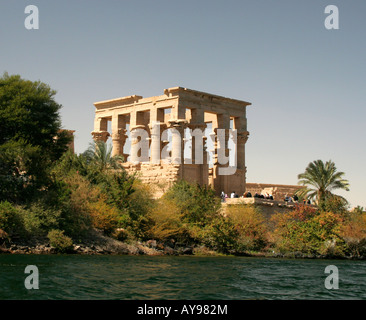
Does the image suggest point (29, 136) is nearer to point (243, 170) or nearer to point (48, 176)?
point (48, 176)

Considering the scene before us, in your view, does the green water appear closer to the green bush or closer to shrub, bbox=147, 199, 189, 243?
the green bush

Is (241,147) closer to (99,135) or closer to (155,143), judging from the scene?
(155,143)

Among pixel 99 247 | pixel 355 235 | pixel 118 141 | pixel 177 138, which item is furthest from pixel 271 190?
pixel 99 247

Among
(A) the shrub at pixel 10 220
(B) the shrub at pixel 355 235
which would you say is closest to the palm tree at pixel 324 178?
(B) the shrub at pixel 355 235

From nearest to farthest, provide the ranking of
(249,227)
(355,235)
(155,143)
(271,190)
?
1. (249,227)
2. (355,235)
3. (155,143)
4. (271,190)

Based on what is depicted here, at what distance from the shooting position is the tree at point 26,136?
2692 cm

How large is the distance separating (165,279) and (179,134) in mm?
19535

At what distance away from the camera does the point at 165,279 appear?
17062 millimetres

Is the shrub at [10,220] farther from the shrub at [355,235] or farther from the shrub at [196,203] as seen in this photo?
the shrub at [355,235]

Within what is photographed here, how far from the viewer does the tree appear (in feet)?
88.3

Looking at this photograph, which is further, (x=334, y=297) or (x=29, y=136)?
(x=29, y=136)
